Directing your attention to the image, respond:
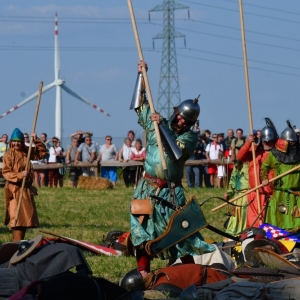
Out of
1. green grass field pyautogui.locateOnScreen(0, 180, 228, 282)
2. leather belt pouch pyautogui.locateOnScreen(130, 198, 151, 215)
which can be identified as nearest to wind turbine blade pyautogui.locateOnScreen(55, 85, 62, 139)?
green grass field pyautogui.locateOnScreen(0, 180, 228, 282)

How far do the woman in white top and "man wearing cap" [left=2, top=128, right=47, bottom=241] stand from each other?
1136cm

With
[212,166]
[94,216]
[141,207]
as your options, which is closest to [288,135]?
[141,207]

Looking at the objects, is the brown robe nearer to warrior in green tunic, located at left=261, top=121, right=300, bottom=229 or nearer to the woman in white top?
warrior in green tunic, located at left=261, top=121, right=300, bottom=229

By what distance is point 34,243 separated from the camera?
27.5 ft

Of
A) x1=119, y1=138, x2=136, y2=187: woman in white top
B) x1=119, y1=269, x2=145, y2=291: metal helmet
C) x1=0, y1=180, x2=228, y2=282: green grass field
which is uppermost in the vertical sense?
x1=119, y1=138, x2=136, y2=187: woman in white top

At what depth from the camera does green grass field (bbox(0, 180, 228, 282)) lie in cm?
1116

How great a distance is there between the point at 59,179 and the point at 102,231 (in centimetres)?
1027

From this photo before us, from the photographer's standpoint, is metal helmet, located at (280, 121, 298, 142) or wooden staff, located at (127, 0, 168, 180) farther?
metal helmet, located at (280, 121, 298, 142)

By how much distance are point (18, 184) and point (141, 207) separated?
165 inches

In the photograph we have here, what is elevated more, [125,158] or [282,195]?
[125,158]

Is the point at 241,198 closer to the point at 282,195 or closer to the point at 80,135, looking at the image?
the point at 282,195

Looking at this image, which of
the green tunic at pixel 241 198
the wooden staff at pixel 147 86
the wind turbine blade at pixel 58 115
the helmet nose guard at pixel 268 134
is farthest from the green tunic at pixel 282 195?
the wind turbine blade at pixel 58 115

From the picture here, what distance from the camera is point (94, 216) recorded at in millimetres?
18031

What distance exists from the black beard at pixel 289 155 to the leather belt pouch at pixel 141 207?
3.72 meters
